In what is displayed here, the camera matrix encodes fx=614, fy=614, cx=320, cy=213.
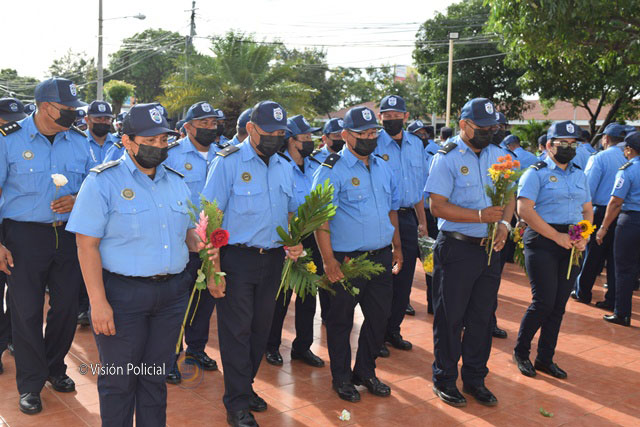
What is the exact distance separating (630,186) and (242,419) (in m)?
5.55

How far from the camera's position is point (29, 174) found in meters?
4.38

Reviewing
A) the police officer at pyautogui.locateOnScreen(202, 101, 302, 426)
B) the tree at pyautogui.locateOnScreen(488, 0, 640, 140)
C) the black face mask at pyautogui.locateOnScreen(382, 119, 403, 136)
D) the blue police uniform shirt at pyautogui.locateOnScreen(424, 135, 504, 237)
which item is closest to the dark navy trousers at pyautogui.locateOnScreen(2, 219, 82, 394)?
the police officer at pyautogui.locateOnScreen(202, 101, 302, 426)

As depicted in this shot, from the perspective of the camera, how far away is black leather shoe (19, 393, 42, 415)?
432cm

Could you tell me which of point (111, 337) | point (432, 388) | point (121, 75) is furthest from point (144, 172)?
point (121, 75)

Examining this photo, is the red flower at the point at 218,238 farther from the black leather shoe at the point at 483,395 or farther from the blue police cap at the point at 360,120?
the black leather shoe at the point at 483,395

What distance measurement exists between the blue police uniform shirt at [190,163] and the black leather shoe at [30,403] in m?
2.09

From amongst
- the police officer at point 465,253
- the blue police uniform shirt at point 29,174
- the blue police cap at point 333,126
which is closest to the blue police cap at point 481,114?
the police officer at point 465,253

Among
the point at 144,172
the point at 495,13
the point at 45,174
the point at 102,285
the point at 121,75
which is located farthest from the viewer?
the point at 121,75

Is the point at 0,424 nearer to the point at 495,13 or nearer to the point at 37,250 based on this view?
the point at 37,250

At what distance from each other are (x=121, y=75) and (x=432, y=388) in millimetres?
61500

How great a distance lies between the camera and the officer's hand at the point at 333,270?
4613 millimetres

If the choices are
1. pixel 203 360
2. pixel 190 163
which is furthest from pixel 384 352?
pixel 190 163

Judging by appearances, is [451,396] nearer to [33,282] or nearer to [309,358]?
[309,358]

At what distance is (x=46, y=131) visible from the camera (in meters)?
4.51
